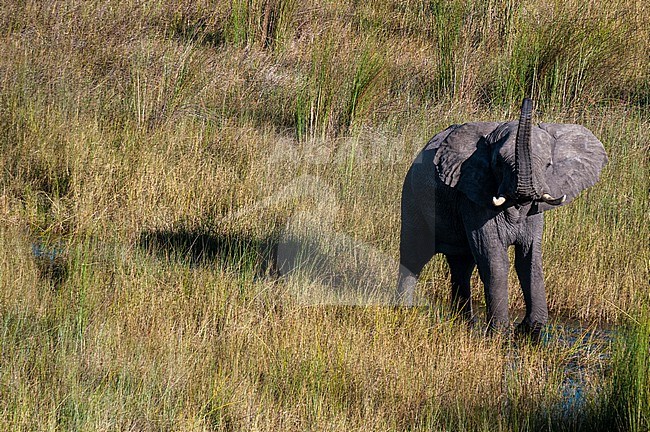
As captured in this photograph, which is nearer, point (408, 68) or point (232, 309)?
point (232, 309)

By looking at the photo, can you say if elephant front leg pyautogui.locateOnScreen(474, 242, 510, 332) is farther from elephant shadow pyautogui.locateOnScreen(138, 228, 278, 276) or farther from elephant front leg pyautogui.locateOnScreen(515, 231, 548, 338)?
elephant shadow pyautogui.locateOnScreen(138, 228, 278, 276)

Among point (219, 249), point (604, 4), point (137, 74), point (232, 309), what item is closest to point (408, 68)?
point (604, 4)

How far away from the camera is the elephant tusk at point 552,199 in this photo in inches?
179

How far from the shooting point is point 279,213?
6828 mm

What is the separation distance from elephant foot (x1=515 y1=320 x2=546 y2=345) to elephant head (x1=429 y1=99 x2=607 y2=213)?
25.1 inches

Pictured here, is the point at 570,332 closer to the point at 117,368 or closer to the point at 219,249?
the point at 219,249

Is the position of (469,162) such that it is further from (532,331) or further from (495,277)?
(532,331)

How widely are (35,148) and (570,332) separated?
13.4 ft

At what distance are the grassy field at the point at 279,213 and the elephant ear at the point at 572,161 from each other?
2.29 ft

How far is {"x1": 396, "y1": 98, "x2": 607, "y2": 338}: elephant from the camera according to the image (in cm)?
460

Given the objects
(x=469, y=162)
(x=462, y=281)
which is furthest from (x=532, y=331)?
(x=469, y=162)

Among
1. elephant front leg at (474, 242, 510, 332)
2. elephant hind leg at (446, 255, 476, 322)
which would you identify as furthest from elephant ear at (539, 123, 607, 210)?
elephant hind leg at (446, 255, 476, 322)

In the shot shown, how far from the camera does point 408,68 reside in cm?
1009

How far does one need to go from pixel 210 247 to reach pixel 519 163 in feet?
8.44
